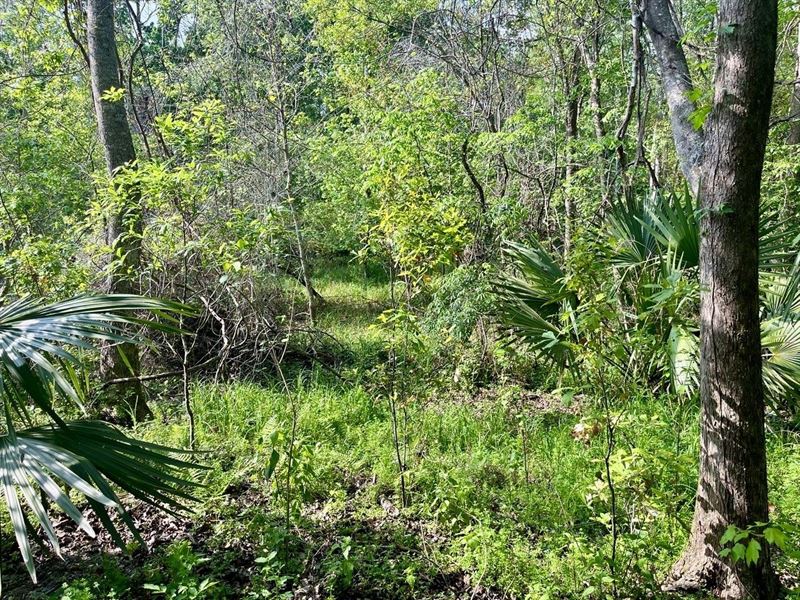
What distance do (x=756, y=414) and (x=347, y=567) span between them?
191cm

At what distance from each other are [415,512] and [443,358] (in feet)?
9.05

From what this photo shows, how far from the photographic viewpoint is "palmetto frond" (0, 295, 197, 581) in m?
1.84

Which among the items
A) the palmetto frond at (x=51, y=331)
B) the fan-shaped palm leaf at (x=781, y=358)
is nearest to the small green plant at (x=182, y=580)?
the palmetto frond at (x=51, y=331)

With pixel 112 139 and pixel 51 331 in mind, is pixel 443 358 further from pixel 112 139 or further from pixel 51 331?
pixel 51 331

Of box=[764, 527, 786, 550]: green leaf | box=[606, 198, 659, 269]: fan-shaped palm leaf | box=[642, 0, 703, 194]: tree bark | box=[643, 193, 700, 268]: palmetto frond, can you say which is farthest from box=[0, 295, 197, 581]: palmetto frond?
box=[642, 0, 703, 194]: tree bark

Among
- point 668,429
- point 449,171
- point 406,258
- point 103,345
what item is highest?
point 449,171

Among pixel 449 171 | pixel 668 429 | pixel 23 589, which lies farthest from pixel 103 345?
pixel 668 429

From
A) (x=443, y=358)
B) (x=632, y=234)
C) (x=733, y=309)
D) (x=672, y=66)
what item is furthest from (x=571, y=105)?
(x=733, y=309)

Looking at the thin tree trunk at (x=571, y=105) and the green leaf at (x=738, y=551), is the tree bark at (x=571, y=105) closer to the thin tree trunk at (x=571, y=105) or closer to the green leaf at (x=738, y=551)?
the thin tree trunk at (x=571, y=105)

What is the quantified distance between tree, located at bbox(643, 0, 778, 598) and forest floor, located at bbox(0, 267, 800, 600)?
28cm

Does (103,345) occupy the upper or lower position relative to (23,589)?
upper

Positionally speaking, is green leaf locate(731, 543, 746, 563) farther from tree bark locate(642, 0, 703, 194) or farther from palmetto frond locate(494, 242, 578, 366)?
tree bark locate(642, 0, 703, 194)

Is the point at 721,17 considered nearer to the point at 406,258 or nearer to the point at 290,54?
the point at 406,258

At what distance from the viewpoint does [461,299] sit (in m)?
5.41
